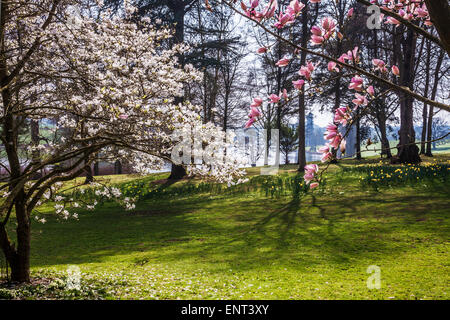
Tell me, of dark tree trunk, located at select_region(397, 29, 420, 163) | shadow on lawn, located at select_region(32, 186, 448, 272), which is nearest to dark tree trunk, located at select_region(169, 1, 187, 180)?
shadow on lawn, located at select_region(32, 186, 448, 272)

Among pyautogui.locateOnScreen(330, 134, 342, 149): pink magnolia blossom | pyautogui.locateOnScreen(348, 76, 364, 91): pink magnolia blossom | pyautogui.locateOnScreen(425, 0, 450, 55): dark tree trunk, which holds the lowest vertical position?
pyautogui.locateOnScreen(330, 134, 342, 149): pink magnolia blossom

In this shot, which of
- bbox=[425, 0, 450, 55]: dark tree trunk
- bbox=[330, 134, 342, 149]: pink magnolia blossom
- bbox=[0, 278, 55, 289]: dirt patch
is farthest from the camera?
bbox=[0, 278, 55, 289]: dirt patch

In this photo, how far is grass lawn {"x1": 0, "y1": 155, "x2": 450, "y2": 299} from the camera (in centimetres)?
452

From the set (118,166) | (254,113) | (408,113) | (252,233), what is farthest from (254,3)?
(118,166)

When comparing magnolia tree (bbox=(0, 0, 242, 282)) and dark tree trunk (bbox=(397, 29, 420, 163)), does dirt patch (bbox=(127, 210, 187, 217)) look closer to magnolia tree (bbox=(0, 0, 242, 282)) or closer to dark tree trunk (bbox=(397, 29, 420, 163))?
magnolia tree (bbox=(0, 0, 242, 282))

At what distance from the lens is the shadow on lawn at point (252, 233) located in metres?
6.12

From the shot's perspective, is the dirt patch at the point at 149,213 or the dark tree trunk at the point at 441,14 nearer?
the dark tree trunk at the point at 441,14

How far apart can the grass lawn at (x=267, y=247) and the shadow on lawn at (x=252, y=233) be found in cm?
2

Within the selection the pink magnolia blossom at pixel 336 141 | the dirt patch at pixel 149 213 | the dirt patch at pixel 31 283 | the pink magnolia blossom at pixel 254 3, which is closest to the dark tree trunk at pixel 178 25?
the dirt patch at pixel 149 213

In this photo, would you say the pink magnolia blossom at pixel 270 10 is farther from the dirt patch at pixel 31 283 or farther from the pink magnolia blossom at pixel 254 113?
the dirt patch at pixel 31 283

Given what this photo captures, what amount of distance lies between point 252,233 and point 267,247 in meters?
1.16

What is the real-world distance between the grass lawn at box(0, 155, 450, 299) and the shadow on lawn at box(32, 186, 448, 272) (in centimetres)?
2
